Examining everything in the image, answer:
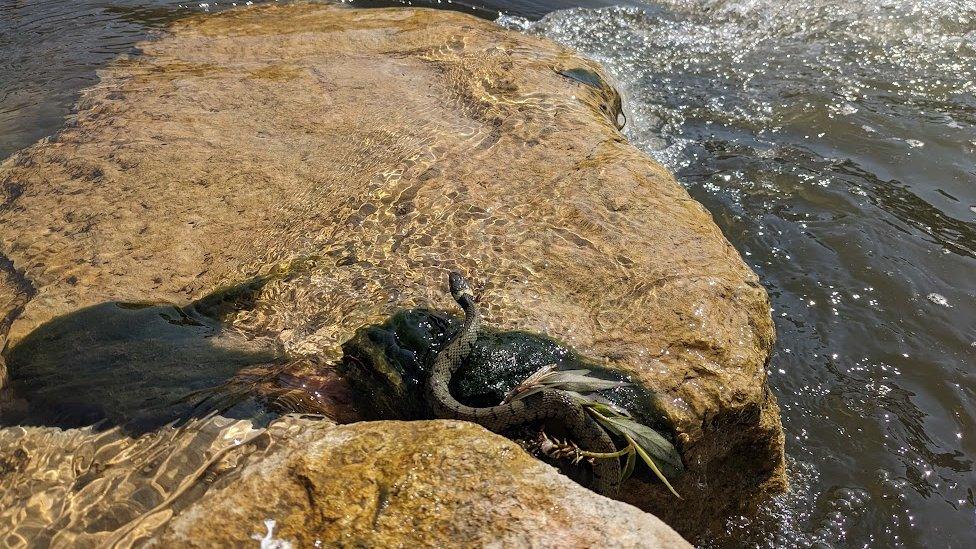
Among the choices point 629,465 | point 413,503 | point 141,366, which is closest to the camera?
point 413,503

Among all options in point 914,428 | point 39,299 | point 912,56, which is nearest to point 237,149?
point 39,299

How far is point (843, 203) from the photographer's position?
22.1ft

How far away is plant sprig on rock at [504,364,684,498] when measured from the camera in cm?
335

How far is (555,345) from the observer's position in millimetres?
3713

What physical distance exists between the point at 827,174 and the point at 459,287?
460cm

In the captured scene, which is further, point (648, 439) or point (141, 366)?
point (141, 366)

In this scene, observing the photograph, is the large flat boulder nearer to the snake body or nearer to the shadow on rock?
the shadow on rock

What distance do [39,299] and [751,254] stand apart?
5.01m

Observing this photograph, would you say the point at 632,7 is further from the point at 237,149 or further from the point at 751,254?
the point at 237,149

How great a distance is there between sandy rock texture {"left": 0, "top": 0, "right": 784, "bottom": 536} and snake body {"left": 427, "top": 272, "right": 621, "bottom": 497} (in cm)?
25

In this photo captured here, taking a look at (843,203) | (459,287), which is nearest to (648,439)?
(459,287)

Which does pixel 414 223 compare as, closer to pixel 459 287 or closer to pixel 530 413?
pixel 459 287

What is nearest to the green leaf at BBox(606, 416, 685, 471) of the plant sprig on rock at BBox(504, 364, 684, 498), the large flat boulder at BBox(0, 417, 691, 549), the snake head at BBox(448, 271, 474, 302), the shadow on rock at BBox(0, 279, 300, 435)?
the plant sprig on rock at BBox(504, 364, 684, 498)

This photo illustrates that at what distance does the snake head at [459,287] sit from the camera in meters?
3.98
